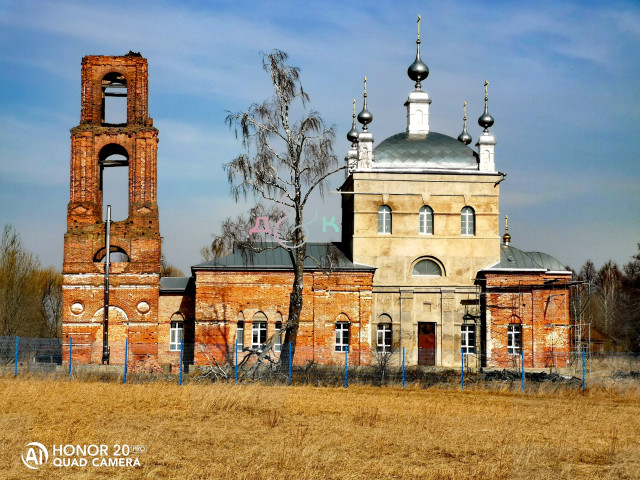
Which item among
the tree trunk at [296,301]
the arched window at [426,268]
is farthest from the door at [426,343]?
the tree trunk at [296,301]

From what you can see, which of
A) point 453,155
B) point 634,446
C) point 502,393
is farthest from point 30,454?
point 453,155

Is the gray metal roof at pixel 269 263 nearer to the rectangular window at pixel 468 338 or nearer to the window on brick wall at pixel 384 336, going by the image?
the window on brick wall at pixel 384 336

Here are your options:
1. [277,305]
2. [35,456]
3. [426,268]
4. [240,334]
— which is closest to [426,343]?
[426,268]

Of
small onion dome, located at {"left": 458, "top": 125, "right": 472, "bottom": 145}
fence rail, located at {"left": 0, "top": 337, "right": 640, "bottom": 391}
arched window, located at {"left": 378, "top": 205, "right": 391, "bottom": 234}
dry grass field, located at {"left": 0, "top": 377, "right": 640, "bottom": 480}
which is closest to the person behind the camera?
dry grass field, located at {"left": 0, "top": 377, "right": 640, "bottom": 480}

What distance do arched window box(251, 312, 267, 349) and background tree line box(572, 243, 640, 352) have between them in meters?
15.4

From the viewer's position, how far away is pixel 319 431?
15.1 meters

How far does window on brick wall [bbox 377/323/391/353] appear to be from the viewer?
3203 centimetres

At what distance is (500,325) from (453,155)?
714 centimetres

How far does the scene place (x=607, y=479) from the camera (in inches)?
457

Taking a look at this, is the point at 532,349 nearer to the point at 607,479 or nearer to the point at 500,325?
the point at 500,325

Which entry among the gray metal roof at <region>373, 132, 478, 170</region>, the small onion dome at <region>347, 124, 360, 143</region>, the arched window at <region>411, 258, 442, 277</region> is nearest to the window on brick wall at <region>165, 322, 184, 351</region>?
the arched window at <region>411, 258, 442, 277</region>

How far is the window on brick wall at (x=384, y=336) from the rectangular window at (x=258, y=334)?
4411mm

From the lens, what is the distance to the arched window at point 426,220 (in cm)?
3319

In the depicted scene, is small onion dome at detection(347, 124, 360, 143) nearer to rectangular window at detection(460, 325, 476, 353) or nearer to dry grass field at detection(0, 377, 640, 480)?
rectangular window at detection(460, 325, 476, 353)
